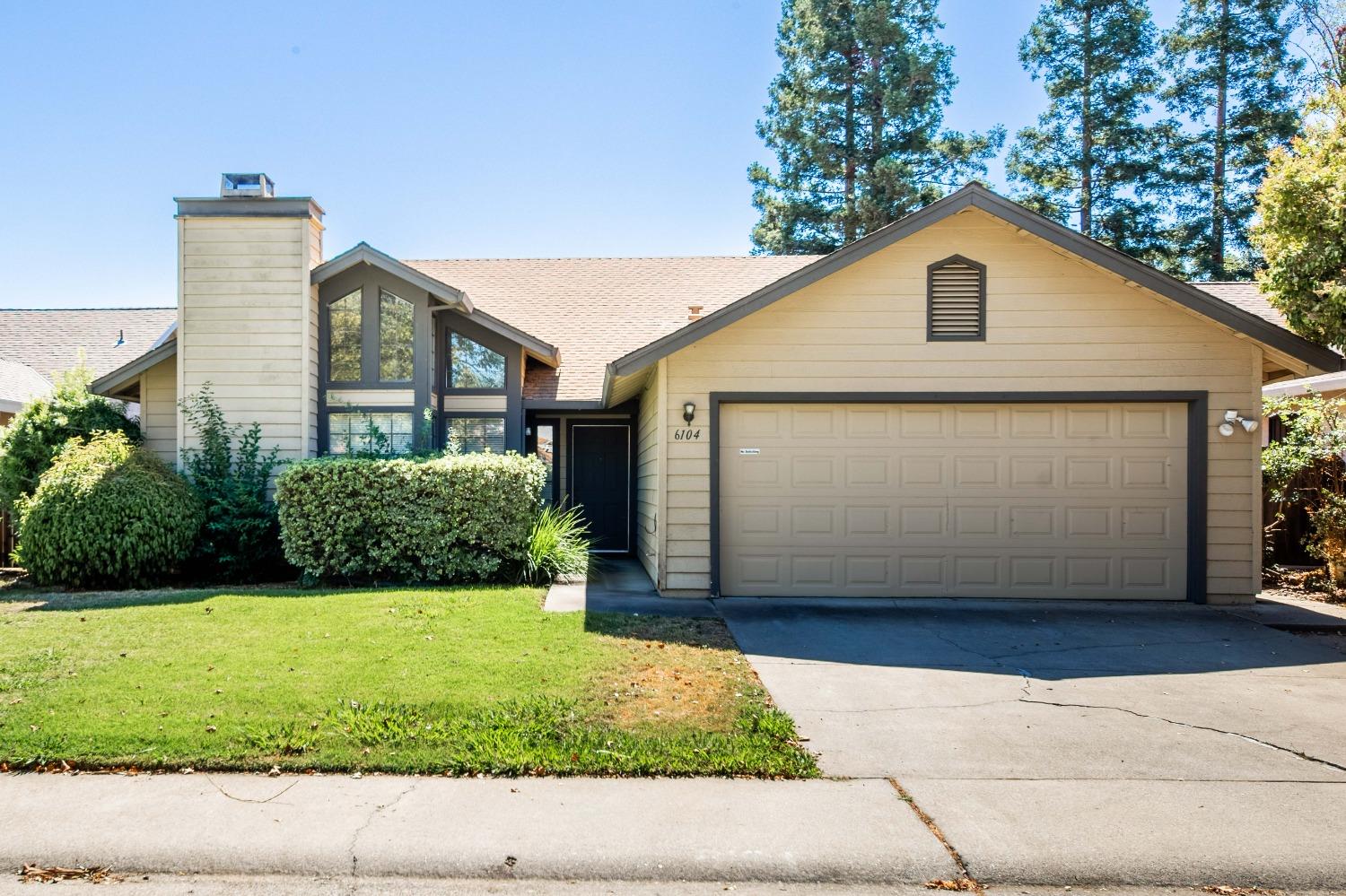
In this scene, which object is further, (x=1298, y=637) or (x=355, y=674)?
(x=1298, y=637)

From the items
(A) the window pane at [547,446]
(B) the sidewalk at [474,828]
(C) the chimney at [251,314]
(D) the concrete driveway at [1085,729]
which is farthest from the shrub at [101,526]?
(D) the concrete driveway at [1085,729]

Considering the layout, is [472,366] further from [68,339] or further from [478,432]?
[68,339]

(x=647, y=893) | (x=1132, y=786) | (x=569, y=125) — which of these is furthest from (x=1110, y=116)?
(x=647, y=893)

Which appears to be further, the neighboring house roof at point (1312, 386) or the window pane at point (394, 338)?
the window pane at point (394, 338)

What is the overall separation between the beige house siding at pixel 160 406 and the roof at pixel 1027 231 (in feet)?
24.4

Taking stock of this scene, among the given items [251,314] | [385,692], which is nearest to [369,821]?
[385,692]

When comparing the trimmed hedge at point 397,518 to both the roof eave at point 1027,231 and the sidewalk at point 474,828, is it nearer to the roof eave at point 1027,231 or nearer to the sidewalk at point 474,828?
the roof eave at point 1027,231

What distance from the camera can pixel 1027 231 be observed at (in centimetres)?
854

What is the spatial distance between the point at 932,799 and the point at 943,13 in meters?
26.7

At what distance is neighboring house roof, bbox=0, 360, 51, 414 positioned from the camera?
1285cm

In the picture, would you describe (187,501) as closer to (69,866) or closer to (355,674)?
(355,674)

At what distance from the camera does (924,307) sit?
889cm

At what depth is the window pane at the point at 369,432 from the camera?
11.0m

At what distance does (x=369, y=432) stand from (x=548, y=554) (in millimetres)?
3503
